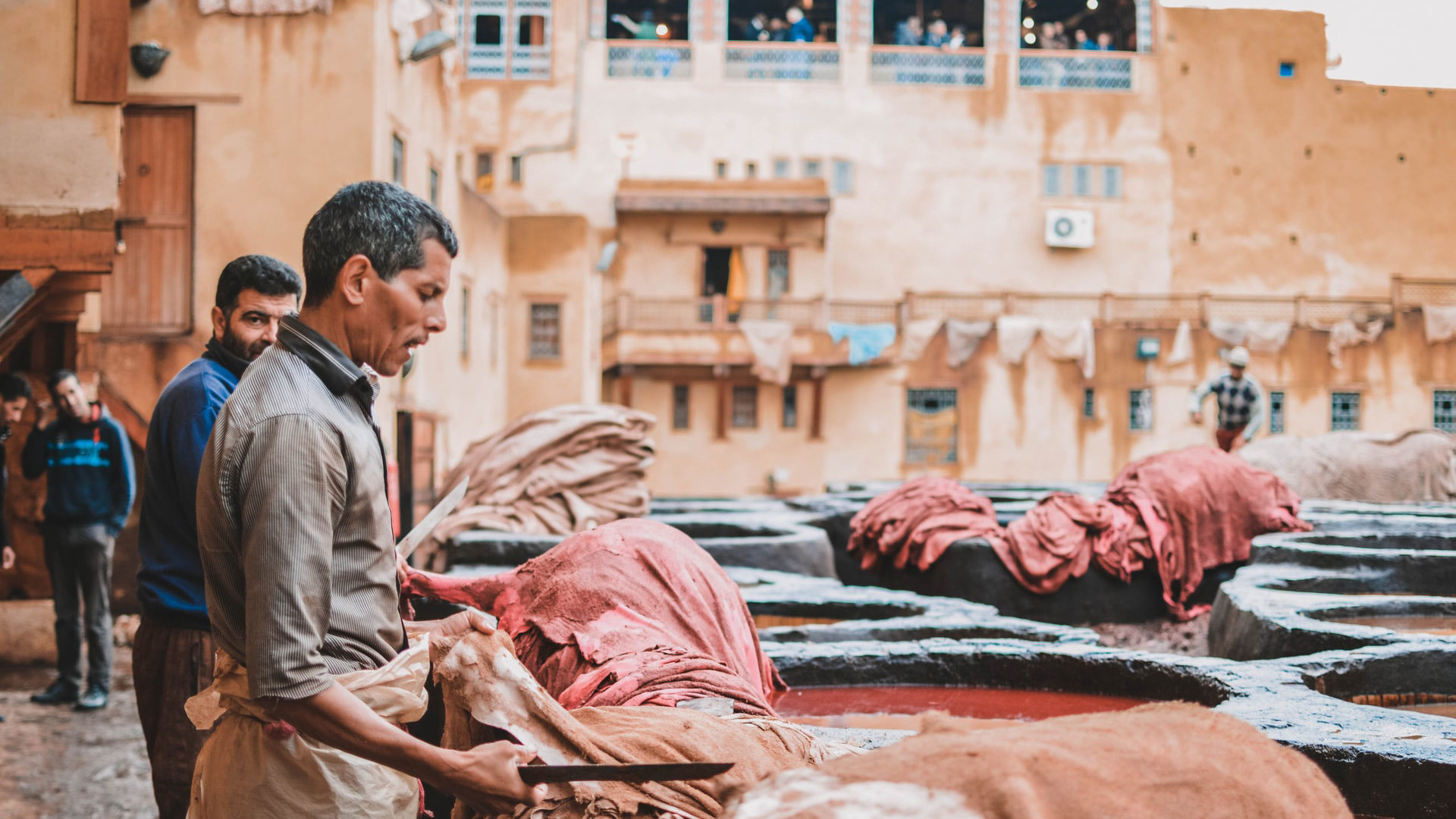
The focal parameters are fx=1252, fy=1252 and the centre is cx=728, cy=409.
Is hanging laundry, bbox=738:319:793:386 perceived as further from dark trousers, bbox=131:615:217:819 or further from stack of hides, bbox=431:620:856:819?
stack of hides, bbox=431:620:856:819

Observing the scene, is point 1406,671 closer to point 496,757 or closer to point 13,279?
point 496,757

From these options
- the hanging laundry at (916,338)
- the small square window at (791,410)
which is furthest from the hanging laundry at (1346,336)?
the small square window at (791,410)

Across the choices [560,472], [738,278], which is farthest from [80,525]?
[738,278]

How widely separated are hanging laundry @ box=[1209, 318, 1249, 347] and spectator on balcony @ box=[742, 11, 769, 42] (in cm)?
1252

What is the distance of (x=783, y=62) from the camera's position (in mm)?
29500

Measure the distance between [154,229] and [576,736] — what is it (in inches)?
373

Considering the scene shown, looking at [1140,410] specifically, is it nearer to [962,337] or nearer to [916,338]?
[962,337]

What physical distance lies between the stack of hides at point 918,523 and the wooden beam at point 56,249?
503 centimetres

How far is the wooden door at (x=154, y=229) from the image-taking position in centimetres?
1013

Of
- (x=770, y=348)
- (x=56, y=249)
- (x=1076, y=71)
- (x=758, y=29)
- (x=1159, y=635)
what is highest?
(x=758, y=29)

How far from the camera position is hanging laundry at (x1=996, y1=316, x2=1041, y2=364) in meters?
27.8

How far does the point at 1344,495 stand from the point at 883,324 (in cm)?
1425

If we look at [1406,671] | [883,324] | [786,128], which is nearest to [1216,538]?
[1406,671]

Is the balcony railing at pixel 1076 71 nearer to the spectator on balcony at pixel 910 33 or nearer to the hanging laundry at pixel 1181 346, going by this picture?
the spectator on balcony at pixel 910 33
